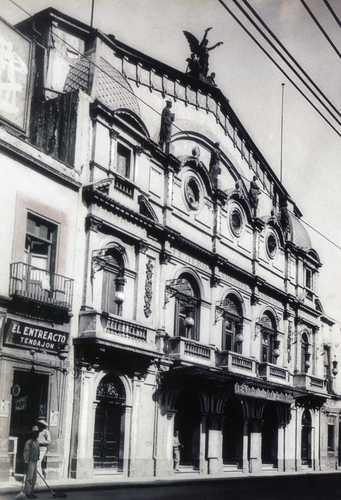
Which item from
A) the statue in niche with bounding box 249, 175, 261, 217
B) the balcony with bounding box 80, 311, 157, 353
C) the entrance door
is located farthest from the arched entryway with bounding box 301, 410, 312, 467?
the entrance door

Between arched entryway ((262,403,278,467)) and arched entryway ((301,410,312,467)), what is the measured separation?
3450mm

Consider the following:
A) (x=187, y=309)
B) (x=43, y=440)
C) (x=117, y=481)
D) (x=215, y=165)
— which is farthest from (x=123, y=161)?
(x=117, y=481)

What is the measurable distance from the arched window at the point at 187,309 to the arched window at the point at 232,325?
2355 mm

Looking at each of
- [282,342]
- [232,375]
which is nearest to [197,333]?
[232,375]

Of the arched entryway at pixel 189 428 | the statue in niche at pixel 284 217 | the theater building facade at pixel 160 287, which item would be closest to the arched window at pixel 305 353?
the theater building facade at pixel 160 287

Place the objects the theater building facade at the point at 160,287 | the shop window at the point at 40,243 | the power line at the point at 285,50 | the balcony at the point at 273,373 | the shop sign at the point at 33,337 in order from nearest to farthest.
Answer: the power line at the point at 285,50
the shop sign at the point at 33,337
the shop window at the point at 40,243
the theater building facade at the point at 160,287
the balcony at the point at 273,373

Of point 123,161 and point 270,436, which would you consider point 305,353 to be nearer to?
point 270,436

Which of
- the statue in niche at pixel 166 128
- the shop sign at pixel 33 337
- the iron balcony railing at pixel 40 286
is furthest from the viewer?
the statue in niche at pixel 166 128

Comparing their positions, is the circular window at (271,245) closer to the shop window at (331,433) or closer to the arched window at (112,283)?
the shop window at (331,433)

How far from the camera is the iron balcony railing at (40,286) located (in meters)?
18.7

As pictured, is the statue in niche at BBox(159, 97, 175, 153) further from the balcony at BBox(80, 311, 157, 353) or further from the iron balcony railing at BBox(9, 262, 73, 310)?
the iron balcony railing at BBox(9, 262, 73, 310)

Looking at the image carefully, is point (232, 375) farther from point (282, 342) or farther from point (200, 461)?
point (282, 342)

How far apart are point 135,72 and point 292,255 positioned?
51.5 ft

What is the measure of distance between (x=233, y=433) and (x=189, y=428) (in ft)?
12.3
